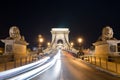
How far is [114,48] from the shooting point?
40.8m

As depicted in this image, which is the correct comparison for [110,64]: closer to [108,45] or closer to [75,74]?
[108,45]

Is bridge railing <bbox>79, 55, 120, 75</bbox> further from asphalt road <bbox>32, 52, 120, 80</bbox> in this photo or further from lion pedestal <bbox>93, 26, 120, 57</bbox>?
lion pedestal <bbox>93, 26, 120, 57</bbox>

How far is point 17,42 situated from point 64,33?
458ft

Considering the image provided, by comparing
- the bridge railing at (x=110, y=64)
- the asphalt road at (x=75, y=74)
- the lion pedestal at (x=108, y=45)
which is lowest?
the asphalt road at (x=75, y=74)

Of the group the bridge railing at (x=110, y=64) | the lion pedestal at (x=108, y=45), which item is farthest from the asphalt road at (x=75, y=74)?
the lion pedestal at (x=108, y=45)

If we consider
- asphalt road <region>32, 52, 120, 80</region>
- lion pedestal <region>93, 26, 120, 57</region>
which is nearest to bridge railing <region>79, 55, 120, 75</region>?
asphalt road <region>32, 52, 120, 80</region>

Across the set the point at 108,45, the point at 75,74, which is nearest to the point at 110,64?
the point at 108,45

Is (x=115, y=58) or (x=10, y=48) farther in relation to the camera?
(x=10, y=48)

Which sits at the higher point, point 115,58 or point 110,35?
point 110,35

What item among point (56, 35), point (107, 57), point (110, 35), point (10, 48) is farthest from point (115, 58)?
point (56, 35)

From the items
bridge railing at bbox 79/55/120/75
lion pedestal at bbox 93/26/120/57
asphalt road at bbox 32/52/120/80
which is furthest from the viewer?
lion pedestal at bbox 93/26/120/57

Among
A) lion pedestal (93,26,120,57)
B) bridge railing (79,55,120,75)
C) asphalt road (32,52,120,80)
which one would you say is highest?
lion pedestal (93,26,120,57)

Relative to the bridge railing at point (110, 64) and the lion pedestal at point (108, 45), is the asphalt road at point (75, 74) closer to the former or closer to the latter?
the bridge railing at point (110, 64)

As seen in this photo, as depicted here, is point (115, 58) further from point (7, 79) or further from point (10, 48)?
point (7, 79)
